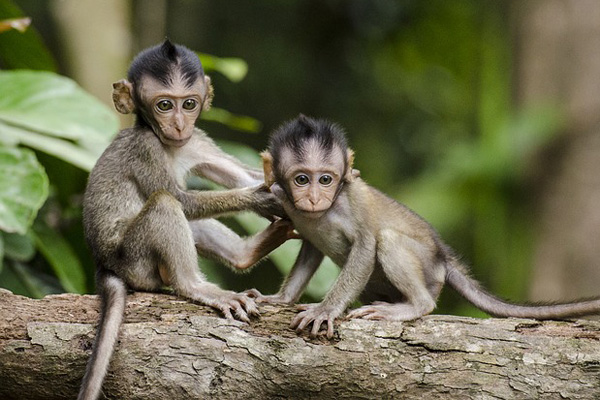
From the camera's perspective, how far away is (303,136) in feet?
15.6

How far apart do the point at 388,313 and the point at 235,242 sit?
1212 mm

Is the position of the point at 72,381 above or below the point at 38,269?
below

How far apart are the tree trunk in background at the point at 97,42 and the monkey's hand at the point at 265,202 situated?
374 cm

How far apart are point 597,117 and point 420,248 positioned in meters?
4.74

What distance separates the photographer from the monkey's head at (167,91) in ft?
15.9

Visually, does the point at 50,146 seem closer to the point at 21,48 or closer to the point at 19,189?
the point at 19,189

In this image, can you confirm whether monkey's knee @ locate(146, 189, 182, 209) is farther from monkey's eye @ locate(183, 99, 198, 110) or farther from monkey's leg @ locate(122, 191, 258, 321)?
monkey's eye @ locate(183, 99, 198, 110)

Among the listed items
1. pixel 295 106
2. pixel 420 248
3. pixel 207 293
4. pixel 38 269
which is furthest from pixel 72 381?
pixel 295 106

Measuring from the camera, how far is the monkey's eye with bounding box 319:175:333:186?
473 cm

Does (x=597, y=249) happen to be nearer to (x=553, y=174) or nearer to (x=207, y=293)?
(x=553, y=174)


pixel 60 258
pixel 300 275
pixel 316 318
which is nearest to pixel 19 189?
pixel 60 258

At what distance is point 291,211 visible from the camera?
4.98m

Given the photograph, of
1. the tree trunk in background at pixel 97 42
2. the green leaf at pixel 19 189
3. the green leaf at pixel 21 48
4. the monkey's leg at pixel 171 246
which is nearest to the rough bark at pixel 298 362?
the monkey's leg at pixel 171 246

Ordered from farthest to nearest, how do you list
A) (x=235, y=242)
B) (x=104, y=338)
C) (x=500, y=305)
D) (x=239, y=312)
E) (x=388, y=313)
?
(x=235, y=242), (x=500, y=305), (x=388, y=313), (x=239, y=312), (x=104, y=338)
